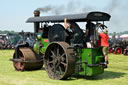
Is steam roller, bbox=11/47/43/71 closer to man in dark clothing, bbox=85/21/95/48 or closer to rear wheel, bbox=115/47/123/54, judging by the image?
man in dark clothing, bbox=85/21/95/48

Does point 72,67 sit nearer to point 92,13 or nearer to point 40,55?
point 92,13

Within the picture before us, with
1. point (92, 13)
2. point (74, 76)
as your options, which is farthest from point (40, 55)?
point (92, 13)

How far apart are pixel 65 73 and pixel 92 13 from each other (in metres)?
2.06

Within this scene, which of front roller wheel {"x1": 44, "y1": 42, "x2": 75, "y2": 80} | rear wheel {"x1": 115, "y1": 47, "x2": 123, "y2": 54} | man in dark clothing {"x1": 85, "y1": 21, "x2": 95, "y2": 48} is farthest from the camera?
rear wheel {"x1": 115, "y1": 47, "x2": 123, "y2": 54}

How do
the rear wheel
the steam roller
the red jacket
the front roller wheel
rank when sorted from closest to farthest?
1. the front roller wheel
2. the red jacket
3. the steam roller
4. the rear wheel

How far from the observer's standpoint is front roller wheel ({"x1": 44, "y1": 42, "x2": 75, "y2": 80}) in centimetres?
706

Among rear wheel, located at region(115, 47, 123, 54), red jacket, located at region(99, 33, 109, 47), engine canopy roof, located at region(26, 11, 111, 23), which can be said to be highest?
engine canopy roof, located at region(26, 11, 111, 23)

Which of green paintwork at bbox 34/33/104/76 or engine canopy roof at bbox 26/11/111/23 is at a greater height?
engine canopy roof at bbox 26/11/111/23

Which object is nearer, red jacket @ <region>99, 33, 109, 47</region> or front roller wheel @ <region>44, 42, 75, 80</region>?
front roller wheel @ <region>44, 42, 75, 80</region>

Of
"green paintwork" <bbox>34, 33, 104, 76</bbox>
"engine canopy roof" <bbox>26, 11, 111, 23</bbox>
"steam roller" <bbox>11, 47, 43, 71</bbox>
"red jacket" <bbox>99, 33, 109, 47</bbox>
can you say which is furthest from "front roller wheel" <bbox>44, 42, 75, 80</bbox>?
"steam roller" <bbox>11, 47, 43, 71</bbox>

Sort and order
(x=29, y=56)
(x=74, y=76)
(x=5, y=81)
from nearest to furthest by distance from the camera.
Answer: (x=5, y=81), (x=74, y=76), (x=29, y=56)

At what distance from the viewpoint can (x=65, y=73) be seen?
7.07 m

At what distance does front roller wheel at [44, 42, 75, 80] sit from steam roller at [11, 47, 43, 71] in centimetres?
150

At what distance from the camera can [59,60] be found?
7457 mm
